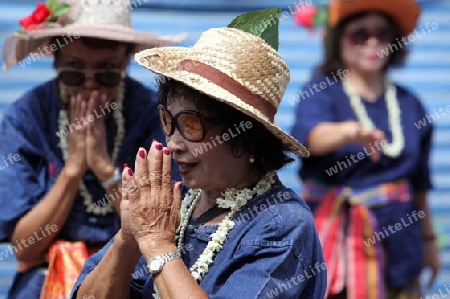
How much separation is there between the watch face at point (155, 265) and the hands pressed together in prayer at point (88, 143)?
136 centimetres

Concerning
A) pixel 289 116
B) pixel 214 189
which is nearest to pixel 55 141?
pixel 214 189

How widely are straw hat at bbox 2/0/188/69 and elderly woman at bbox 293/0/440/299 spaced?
1086mm

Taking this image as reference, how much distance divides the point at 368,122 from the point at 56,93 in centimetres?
185

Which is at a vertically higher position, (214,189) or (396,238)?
(214,189)

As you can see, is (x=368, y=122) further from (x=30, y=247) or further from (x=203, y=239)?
(x=203, y=239)

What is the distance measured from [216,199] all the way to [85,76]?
50.3 inches

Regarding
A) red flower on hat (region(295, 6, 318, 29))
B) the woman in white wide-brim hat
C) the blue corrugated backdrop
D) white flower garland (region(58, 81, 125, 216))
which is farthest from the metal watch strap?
the blue corrugated backdrop

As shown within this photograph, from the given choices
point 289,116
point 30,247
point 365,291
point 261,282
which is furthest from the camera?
point 289,116

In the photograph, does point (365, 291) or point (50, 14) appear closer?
point (50, 14)

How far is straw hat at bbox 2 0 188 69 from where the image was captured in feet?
12.6

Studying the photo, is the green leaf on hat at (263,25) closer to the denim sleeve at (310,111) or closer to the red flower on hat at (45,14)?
the red flower on hat at (45,14)

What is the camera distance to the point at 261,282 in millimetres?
2441

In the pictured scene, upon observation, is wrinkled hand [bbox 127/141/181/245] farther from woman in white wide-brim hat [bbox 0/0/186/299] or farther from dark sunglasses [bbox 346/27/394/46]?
dark sunglasses [bbox 346/27/394/46]

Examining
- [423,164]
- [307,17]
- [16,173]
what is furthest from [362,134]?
[16,173]
